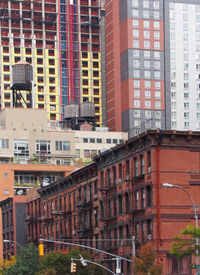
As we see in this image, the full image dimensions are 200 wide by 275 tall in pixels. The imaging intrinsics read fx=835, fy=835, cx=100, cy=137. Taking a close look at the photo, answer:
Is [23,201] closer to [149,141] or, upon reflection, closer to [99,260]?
[99,260]

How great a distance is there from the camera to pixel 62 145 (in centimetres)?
16888

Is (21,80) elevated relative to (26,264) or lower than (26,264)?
elevated

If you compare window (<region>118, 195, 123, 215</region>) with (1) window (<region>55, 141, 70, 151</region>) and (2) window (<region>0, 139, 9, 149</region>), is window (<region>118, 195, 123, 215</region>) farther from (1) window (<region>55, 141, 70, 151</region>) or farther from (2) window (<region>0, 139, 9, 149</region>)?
(1) window (<region>55, 141, 70, 151</region>)

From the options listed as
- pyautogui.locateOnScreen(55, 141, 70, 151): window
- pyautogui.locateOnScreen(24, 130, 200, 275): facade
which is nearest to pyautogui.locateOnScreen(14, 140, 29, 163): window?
pyautogui.locateOnScreen(55, 141, 70, 151): window

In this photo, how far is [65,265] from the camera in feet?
270

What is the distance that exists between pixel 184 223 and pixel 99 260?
1393cm

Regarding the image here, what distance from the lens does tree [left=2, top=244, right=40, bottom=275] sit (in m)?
91.2

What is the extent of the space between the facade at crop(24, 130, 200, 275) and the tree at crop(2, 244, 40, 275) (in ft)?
17.5

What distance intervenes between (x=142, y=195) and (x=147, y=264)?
11501 mm

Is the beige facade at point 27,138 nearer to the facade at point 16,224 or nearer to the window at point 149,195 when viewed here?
the facade at point 16,224

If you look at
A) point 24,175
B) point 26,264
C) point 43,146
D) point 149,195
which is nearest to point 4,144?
point 43,146

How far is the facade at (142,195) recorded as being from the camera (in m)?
72.8

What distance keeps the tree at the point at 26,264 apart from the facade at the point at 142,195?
5.33 metres

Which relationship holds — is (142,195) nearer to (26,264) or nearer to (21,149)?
(26,264)
